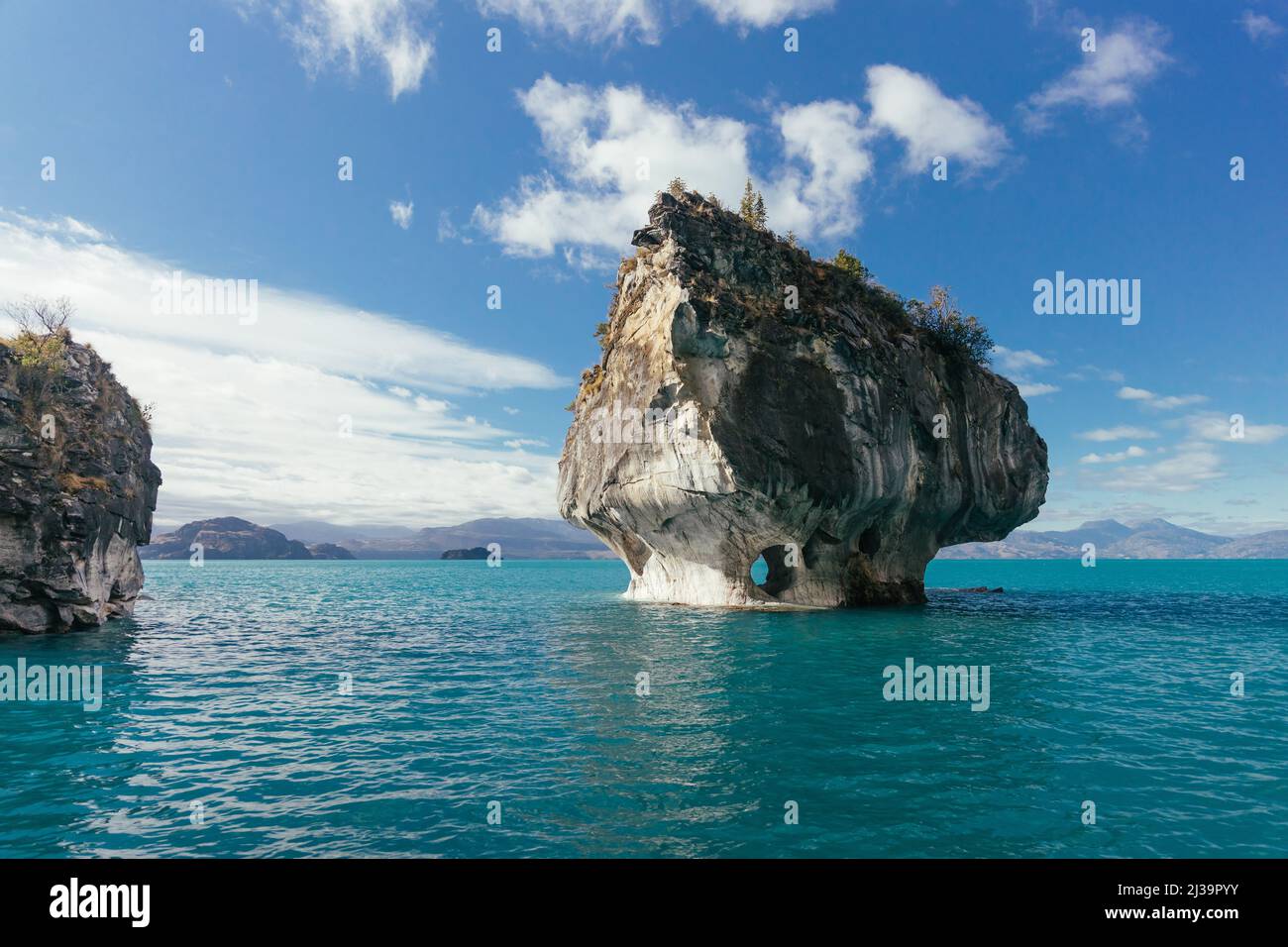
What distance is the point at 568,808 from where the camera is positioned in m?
9.38

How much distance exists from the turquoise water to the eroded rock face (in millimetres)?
2282

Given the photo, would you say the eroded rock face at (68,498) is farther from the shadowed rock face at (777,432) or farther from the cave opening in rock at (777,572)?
the cave opening in rock at (777,572)

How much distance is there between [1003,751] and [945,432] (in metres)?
31.6

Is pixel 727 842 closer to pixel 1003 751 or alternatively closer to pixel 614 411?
pixel 1003 751

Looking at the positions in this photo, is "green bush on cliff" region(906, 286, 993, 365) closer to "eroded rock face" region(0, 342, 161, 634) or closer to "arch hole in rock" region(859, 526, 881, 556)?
"arch hole in rock" region(859, 526, 881, 556)

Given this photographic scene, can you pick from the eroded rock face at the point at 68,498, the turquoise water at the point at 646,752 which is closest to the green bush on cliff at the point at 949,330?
the turquoise water at the point at 646,752

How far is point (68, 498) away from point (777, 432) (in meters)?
33.2

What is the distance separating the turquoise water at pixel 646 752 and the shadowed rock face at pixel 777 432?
1150cm

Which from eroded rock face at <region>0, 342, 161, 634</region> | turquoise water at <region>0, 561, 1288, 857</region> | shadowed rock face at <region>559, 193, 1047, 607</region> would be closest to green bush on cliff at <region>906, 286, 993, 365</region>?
Answer: shadowed rock face at <region>559, 193, 1047, 607</region>

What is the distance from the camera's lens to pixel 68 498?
88.3 feet

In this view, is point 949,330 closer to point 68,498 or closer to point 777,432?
point 777,432
